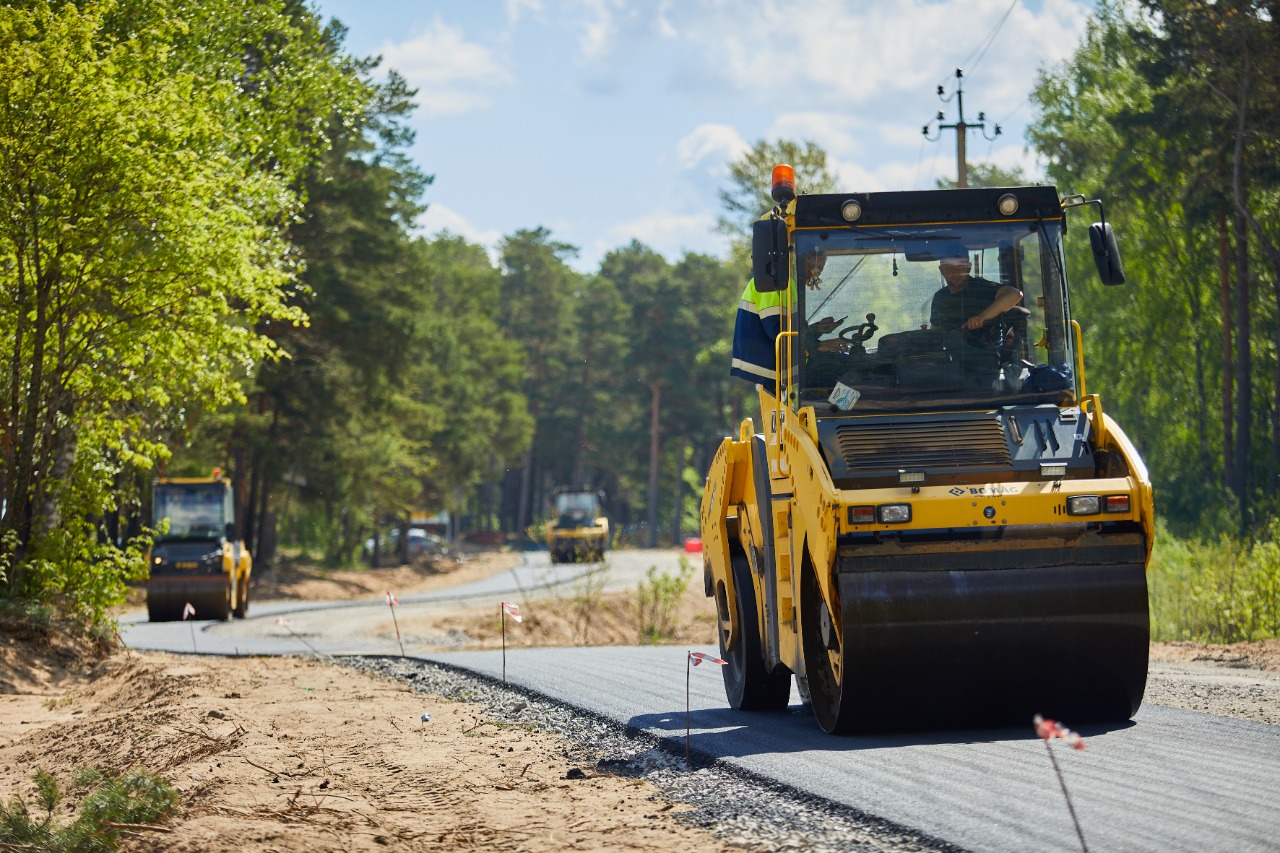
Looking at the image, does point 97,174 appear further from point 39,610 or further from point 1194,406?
point 1194,406

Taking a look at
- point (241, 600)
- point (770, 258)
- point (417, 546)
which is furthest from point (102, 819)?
point (417, 546)

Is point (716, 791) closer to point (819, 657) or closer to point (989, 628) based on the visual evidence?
point (819, 657)

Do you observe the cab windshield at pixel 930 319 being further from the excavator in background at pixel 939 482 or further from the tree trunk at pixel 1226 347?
the tree trunk at pixel 1226 347

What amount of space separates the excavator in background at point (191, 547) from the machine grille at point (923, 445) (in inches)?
840

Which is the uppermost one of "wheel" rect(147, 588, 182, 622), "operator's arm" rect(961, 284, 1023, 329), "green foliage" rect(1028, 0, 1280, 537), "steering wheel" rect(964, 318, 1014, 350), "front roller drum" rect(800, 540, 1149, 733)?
"green foliage" rect(1028, 0, 1280, 537)

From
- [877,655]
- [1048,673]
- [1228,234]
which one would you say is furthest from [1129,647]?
[1228,234]

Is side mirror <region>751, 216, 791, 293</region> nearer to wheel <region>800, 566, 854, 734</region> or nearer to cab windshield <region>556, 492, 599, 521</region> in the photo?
wheel <region>800, 566, 854, 734</region>

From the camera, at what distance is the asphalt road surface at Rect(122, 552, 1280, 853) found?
598cm

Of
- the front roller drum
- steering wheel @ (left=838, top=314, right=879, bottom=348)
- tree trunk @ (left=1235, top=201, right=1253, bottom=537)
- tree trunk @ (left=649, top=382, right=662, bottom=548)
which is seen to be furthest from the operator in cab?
tree trunk @ (left=649, top=382, right=662, bottom=548)

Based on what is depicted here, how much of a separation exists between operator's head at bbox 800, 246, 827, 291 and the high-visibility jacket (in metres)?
0.28

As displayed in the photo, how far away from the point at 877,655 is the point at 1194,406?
36592 mm

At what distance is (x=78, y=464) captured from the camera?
53.9 ft

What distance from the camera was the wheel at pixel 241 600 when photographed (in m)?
29.6

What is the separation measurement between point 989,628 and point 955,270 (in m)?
2.39
